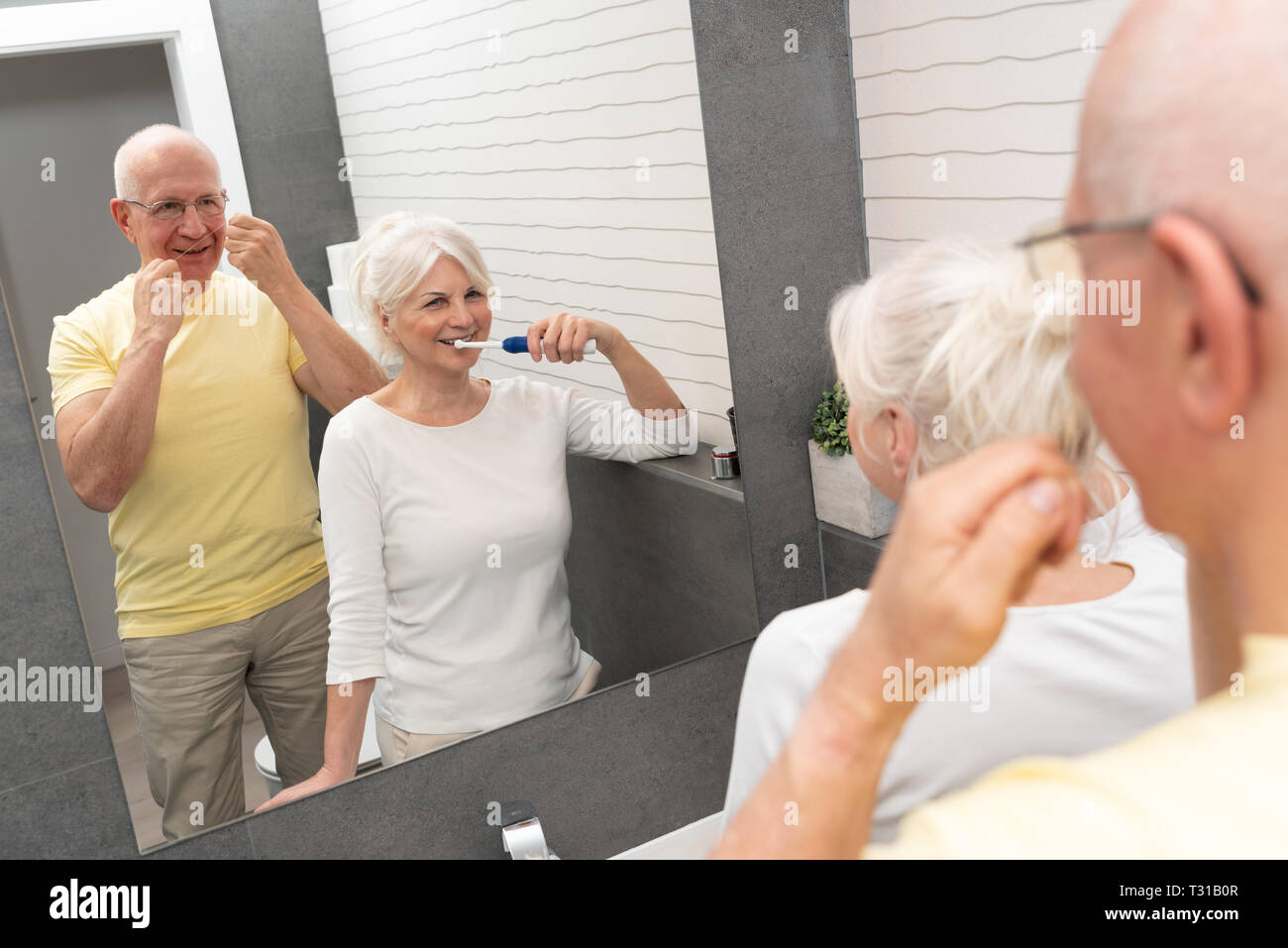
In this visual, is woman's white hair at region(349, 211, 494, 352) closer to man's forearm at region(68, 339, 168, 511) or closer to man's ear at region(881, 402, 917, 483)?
man's forearm at region(68, 339, 168, 511)

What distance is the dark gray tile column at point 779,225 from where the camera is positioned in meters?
1.86

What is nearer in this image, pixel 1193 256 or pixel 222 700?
pixel 1193 256

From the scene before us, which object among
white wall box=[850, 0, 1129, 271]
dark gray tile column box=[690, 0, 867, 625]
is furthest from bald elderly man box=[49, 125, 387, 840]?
white wall box=[850, 0, 1129, 271]

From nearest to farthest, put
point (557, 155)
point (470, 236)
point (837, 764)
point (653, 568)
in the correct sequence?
point (837, 764) → point (470, 236) → point (557, 155) → point (653, 568)

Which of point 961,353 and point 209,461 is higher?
point 961,353

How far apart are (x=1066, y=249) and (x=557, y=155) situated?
1175mm

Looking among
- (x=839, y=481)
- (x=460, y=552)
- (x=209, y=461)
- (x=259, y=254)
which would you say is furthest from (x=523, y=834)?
(x=259, y=254)

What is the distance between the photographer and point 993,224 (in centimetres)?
170

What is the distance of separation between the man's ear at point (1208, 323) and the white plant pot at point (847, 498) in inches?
57.6

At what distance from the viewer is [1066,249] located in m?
0.69

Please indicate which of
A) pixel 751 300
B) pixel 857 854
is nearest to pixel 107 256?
pixel 751 300

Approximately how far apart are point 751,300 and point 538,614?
680 millimetres

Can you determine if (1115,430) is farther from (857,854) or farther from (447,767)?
(447,767)

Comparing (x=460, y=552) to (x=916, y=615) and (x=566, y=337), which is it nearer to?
(x=566, y=337)
